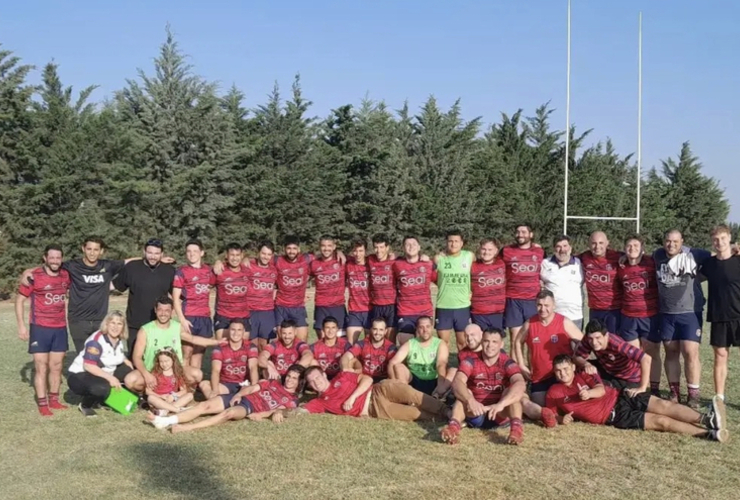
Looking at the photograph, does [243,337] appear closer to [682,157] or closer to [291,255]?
[291,255]

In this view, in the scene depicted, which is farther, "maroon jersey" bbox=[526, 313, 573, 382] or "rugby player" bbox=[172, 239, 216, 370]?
"rugby player" bbox=[172, 239, 216, 370]

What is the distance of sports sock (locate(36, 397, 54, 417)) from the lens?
289 inches

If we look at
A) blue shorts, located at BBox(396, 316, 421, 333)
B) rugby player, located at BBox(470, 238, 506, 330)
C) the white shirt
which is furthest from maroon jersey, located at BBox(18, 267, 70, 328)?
the white shirt

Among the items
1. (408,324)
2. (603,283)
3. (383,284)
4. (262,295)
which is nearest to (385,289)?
(383,284)

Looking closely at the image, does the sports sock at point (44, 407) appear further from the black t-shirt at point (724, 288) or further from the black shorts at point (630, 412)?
the black t-shirt at point (724, 288)

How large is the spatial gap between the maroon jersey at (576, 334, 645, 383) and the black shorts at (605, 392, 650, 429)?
35cm

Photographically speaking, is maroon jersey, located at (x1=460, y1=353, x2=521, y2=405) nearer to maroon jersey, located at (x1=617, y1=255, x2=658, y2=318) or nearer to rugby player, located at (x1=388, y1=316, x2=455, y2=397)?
rugby player, located at (x1=388, y1=316, x2=455, y2=397)

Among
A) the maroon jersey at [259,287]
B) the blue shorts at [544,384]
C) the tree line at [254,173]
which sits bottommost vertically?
the blue shorts at [544,384]

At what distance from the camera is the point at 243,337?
26.4ft

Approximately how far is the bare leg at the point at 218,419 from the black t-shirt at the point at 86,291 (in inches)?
83.5

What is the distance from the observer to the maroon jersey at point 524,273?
324 inches

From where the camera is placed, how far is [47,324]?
7547mm

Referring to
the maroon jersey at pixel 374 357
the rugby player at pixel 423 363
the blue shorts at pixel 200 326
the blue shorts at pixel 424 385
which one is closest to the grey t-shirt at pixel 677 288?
the rugby player at pixel 423 363

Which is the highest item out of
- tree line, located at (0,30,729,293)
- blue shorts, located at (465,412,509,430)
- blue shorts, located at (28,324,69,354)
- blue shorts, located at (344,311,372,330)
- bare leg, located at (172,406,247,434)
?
tree line, located at (0,30,729,293)
